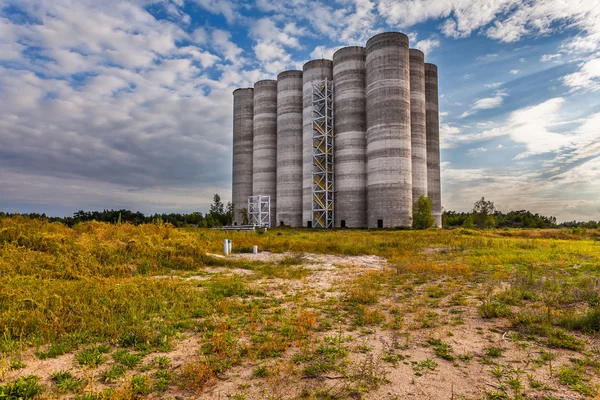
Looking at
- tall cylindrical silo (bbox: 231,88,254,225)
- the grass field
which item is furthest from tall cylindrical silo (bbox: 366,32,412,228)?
the grass field

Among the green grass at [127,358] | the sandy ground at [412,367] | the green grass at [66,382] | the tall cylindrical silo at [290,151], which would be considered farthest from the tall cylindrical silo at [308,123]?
the green grass at [66,382]

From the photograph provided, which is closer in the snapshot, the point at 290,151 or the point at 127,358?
the point at 127,358

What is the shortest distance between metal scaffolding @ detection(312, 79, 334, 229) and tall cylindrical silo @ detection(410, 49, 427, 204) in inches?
518

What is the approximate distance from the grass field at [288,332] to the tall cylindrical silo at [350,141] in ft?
127

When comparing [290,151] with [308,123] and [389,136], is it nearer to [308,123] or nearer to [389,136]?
[308,123]

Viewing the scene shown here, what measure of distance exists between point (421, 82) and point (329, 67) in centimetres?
1569

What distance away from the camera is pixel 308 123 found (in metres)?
57.6

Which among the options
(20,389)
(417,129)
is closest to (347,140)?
(417,129)

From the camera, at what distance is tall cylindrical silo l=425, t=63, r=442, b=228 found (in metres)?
59.8

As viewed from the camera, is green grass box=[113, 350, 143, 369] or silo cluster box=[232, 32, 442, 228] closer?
green grass box=[113, 350, 143, 369]

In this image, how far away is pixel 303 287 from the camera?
11.5m

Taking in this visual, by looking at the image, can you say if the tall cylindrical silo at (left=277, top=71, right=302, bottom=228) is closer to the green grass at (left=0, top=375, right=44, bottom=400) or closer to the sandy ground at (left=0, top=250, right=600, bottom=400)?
the sandy ground at (left=0, top=250, right=600, bottom=400)

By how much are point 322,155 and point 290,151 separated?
251 inches

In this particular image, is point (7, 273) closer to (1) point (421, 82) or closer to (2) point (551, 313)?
(2) point (551, 313)
